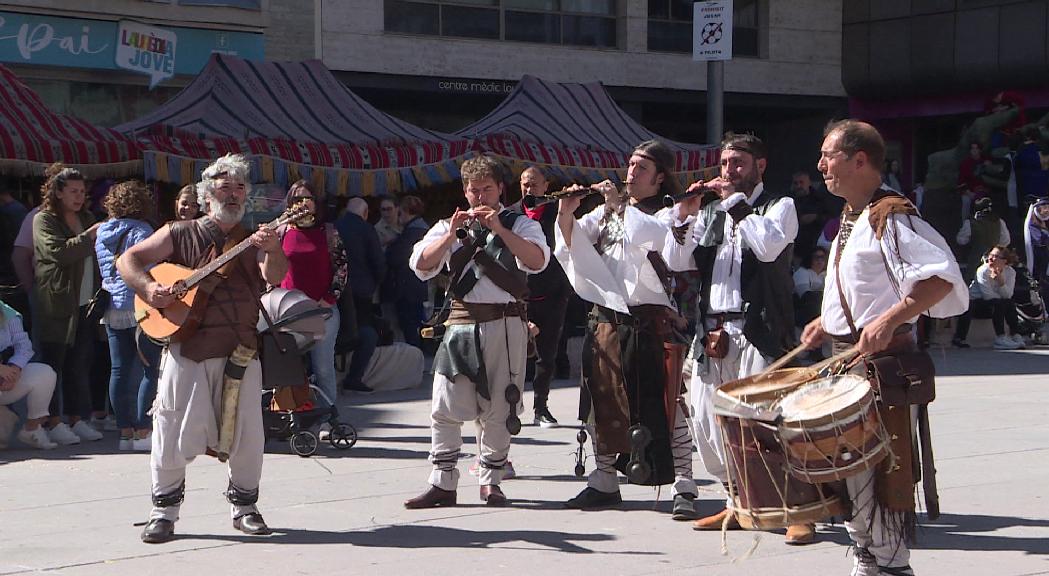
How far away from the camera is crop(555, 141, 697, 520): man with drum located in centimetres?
744

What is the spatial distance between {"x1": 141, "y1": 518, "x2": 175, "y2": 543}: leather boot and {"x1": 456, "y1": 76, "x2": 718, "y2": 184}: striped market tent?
9720mm

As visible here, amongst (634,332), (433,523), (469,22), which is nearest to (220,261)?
→ (433,523)

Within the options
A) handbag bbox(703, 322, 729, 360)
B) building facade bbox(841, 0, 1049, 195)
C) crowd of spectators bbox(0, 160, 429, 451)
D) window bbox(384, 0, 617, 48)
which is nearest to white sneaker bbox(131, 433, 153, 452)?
crowd of spectators bbox(0, 160, 429, 451)

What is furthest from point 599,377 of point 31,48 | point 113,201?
point 31,48

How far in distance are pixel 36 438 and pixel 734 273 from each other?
5.31m

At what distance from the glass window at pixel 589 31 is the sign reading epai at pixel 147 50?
804cm

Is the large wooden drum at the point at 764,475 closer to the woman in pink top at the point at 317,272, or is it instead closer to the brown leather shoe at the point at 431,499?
the brown leather shoe at the point at 431,499

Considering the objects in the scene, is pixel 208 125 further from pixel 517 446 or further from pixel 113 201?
pixel 517 446

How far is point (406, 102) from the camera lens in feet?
79.8

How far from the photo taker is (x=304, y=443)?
9.59 metres

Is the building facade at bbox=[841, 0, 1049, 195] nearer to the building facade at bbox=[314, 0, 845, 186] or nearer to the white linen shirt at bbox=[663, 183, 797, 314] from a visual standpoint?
the building facade at bbox=[314, 0, 845, 186]

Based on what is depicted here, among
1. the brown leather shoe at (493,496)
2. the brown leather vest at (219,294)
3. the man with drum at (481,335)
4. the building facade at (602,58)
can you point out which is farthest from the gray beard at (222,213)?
the building facade at (602,58)

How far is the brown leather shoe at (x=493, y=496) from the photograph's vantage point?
25.8ft

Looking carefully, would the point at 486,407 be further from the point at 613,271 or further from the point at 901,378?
the point at 901,378
